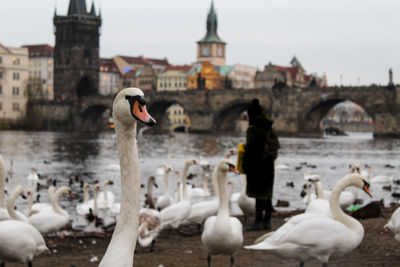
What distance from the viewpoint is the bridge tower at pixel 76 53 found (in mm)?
110062

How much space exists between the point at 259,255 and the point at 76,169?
22586 mm

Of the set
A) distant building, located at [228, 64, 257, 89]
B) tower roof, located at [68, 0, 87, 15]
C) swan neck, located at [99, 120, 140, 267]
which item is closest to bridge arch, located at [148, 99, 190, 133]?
tower roof, located at [68, 0, 87, 15]

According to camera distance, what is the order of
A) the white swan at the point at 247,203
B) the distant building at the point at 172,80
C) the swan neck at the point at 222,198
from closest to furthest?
1. the swan neck at the point at 222,198
2. the white swan at the point at 247,203
3. the distant building at the point at 172,80

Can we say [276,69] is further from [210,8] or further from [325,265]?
[325,265]

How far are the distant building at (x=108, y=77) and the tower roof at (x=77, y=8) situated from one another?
122ft

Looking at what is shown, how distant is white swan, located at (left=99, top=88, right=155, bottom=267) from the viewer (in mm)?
4430

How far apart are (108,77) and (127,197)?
5824 inches

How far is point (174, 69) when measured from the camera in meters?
154

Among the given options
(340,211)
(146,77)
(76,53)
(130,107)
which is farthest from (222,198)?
(146,77)

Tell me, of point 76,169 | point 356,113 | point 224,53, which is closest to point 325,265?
point 76,169

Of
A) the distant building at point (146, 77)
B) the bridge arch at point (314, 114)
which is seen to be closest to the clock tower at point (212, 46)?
the distant building at point (146, 77)

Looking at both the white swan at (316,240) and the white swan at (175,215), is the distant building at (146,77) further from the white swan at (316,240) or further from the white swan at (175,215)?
the white swan at (316,240)

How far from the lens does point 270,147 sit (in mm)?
11148

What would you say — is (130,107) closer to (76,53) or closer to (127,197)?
(127,197)
